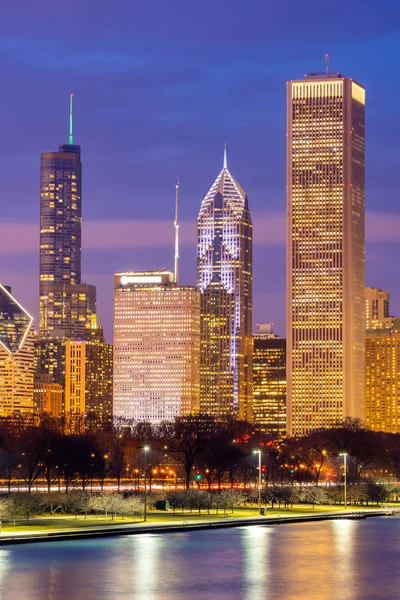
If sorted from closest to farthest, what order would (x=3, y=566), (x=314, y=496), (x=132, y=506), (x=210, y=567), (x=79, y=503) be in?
(x=3, y=566)
(x=210, y=567)
(x=79, y=503)
(x=132, y=506)
(x=314, y=496)

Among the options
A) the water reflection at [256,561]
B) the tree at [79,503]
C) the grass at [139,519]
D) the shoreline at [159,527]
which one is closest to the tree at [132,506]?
the grass at [139,519]

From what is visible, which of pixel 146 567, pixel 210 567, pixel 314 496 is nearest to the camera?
pixel 146 567

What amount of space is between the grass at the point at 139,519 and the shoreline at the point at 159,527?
1.72 m

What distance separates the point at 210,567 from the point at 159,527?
75.9 feet

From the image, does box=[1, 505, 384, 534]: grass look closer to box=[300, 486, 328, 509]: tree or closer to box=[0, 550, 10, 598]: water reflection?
box=[300, 486, 328, 509]: tree

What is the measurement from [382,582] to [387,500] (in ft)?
272

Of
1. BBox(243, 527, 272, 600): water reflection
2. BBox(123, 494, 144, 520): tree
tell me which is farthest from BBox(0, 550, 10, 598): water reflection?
BBox(123, 494, 144, 520): tree

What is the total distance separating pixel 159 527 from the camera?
334ft

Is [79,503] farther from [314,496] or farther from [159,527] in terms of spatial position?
[314,496]

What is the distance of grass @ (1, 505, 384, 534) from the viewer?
325 ft

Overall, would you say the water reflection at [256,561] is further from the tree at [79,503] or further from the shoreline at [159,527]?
the tree at [79,503]

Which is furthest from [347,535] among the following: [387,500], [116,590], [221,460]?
[221,460]

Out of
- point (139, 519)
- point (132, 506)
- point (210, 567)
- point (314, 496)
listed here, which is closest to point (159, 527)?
point (139, 519)

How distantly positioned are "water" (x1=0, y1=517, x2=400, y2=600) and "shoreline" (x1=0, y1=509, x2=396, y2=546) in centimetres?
192
